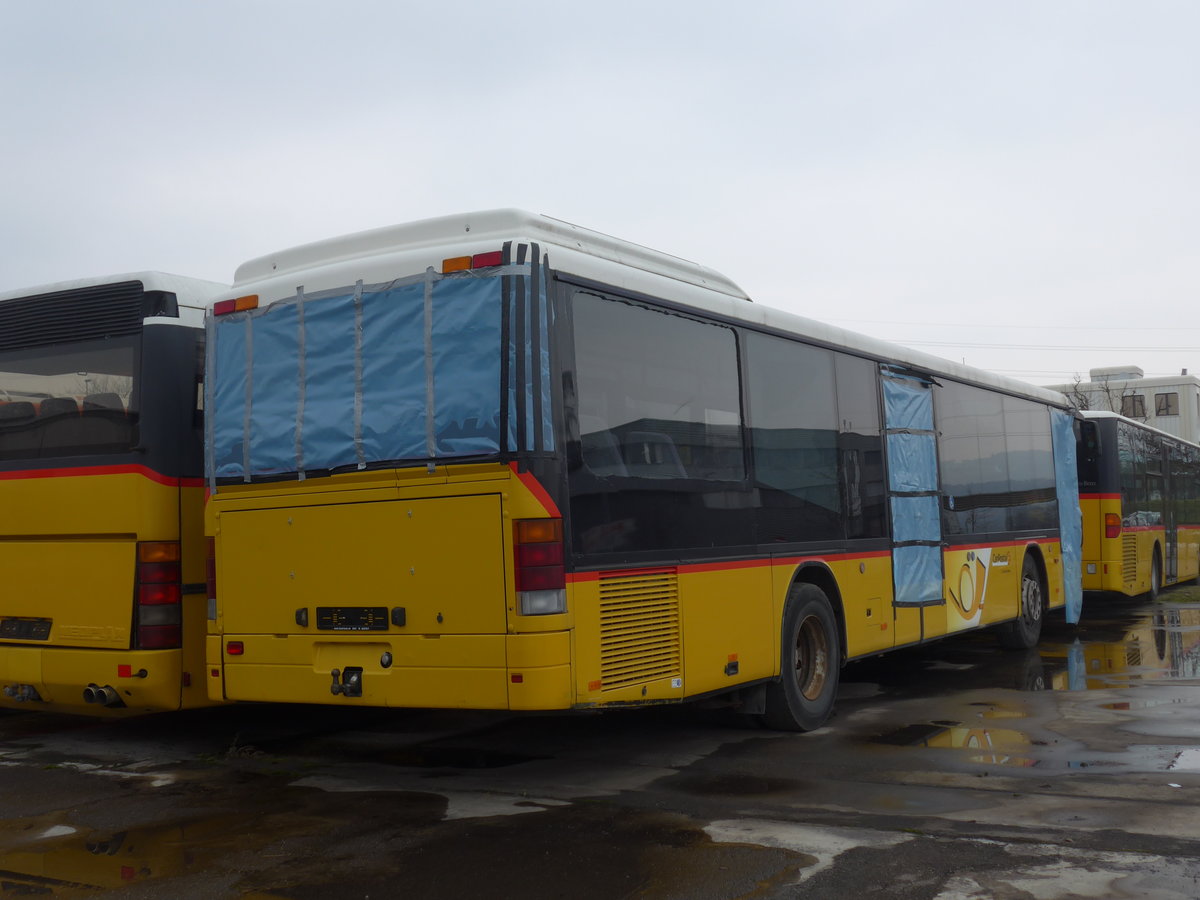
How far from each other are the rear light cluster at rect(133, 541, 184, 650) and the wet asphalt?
896 mm

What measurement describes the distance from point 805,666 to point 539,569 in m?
3.46

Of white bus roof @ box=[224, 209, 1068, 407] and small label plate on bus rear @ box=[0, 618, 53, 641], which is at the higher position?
white bus roof @ box=[224, 209, 1068, 407]

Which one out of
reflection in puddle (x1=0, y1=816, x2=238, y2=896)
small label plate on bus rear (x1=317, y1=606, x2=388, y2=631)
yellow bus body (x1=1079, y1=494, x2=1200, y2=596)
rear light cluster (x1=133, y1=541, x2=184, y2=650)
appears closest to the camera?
reflection in puddle (x1=0, y1=816, x2=238, y2=896)

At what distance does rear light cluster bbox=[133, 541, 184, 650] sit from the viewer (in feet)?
26.0

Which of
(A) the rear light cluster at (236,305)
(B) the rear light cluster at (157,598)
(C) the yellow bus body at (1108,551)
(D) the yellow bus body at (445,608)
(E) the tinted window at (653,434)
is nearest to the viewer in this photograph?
(D) the yellow bus body at (445,608)

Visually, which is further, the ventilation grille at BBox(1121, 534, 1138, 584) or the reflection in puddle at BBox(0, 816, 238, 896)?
the ventilation grille at BBox(1121, 534, 1138, 584)

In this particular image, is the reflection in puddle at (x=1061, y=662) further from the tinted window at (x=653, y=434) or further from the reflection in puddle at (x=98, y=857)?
the reflection in puddle at (x=98, y=857)

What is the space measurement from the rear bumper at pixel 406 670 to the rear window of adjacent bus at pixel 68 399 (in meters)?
1.71

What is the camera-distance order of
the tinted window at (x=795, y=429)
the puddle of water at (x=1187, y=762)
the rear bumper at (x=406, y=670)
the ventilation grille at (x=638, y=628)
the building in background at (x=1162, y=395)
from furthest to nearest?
the building in background at (x=1162, y=395) → the tinted window at (x=795, y=429) → the puddle of water at (x=1187, y=762) → the ventilation grille at (x=638, y=628) → the rear bumper at (x=406, y=670)

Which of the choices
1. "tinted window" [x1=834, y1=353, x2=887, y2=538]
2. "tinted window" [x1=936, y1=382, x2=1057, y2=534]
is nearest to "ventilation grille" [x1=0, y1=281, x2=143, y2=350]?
"tinted window" [x1=834, y1=353, x2=887, y2=538]

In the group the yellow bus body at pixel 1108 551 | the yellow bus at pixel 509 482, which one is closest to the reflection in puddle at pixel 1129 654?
the yellow bus body at pixel 1108 551

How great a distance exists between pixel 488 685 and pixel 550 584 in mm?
665

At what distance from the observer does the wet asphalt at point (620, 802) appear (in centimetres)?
530

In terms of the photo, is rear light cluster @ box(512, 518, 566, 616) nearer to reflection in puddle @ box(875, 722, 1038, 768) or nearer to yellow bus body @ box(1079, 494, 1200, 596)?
reflection in puddle @ box(875, 722, 1038, 768)
